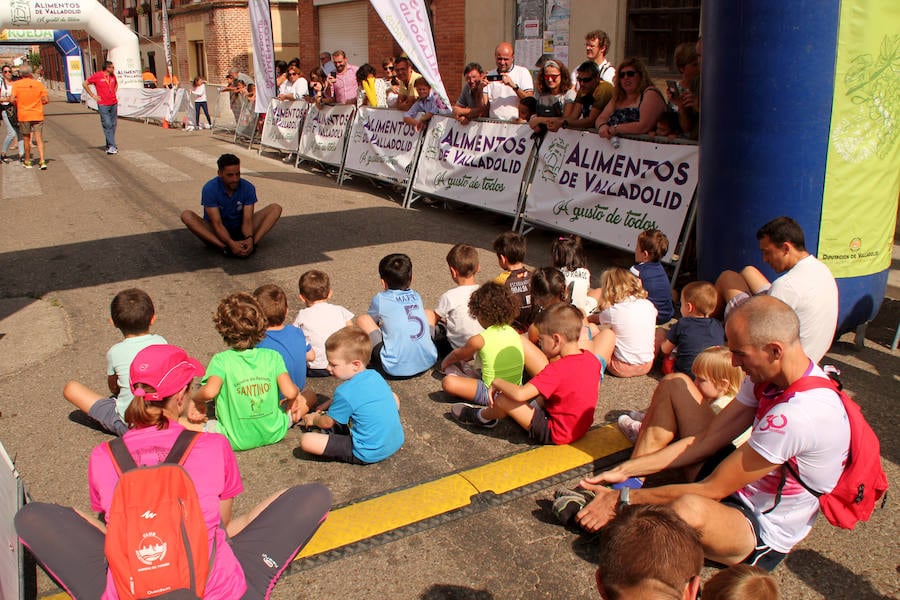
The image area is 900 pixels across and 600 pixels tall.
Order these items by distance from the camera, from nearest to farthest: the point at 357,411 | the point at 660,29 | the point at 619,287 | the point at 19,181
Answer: the point at 357,411 → the point at 619,287 → the point at 660,29 → the point at 19,181

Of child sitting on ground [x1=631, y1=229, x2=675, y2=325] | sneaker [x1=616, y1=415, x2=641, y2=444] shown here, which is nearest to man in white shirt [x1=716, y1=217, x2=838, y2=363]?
child sitting on ground [x1=631, y1=229, x2=675, y2=325]

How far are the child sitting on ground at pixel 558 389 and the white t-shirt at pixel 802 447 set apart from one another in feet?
3.90

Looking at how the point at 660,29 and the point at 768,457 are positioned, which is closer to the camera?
the point at 768,457

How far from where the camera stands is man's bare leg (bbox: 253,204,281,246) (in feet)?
27.5

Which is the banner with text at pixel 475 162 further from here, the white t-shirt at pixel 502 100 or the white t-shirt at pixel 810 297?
the white t-shirt at pixel 810 297

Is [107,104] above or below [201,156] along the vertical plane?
above

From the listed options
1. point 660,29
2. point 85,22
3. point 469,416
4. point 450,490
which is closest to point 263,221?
point 469,416

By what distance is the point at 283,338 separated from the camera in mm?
4566

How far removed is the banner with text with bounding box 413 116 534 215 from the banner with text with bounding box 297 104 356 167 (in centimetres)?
292

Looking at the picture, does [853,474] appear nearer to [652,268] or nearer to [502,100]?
[652,268]

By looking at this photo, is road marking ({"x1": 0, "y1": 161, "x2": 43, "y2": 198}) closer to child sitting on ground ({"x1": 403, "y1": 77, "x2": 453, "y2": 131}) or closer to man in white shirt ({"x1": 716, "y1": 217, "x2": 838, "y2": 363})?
child sitting on ground ({"x1": 403, "y1": 77, "x2": 453, "y2": 131})

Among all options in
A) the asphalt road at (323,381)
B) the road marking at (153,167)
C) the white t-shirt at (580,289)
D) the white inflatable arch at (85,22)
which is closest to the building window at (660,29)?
the asphalt road at (323,381)

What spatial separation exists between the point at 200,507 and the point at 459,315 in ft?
9.43

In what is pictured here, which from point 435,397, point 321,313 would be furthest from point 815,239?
point 321,313
